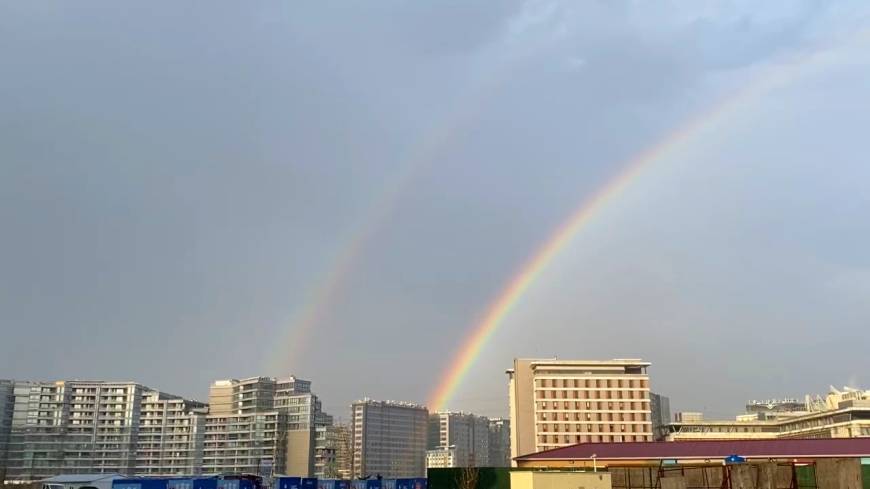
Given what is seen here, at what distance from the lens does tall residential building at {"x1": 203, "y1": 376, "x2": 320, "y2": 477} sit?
520 feet

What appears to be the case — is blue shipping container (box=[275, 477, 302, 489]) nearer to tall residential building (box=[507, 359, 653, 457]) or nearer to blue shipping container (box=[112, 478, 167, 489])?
blue shipping container (box=[112, 478, 167, 489])

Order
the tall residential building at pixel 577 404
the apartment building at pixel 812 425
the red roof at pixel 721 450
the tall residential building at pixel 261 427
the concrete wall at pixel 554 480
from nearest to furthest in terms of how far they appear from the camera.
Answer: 1. the concrete wall at pixel 554 480
2. the red roof at pixel 721 450
3. the apartment building at pixel 812 425
4. the tall residential building at pixel 577 404
5. the tall residential building at pixel 261 427

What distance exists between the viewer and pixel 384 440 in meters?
193

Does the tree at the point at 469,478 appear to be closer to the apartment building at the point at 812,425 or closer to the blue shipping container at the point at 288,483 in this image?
the blue shipping container at the point at 288,483

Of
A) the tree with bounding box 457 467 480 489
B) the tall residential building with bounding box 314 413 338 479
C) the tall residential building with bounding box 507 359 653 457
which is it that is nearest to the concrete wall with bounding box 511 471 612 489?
the tree with bounding box 457 467 480 489

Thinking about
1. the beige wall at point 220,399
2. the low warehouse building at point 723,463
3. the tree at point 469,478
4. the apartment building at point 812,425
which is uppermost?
the beige wall at point 220,399

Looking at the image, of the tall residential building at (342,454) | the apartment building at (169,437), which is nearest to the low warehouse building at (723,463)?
the tall residential building at (342,454)

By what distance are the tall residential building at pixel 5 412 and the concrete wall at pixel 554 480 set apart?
167 meters

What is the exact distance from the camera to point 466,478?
1550 inches

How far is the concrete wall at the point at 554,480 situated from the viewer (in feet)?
94.4

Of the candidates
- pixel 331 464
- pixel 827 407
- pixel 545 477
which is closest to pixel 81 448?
pixel 331 464

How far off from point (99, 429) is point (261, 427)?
129 ft

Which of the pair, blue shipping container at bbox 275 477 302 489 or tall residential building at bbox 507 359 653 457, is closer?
blue shipping container at bbox 275 477 302 489

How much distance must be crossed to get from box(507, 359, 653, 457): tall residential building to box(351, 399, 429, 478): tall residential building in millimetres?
80229
